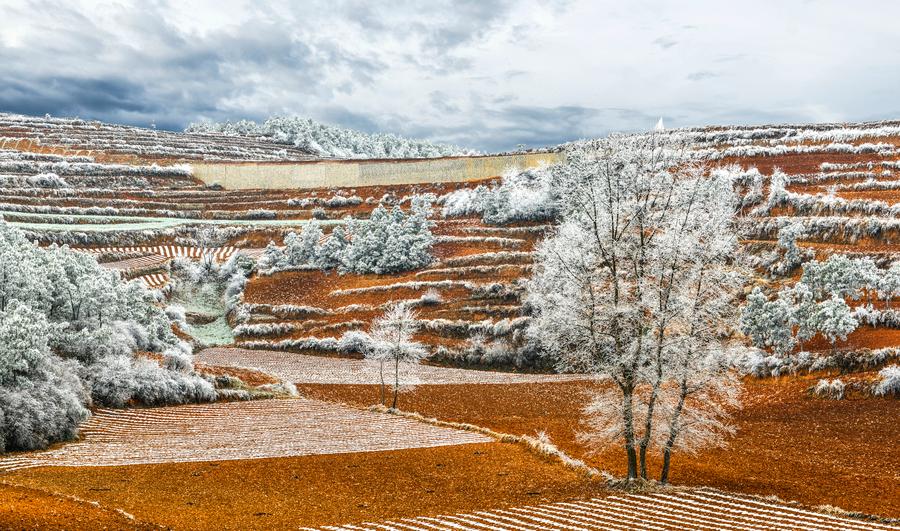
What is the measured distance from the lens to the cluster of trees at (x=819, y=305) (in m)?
44.4

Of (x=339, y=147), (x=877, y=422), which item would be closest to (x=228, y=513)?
(x=877, y=422)

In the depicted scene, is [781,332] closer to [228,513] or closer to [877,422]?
[877,422]

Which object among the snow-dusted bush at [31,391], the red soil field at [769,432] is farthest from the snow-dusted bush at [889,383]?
the snow-dusted bush at [31,391]

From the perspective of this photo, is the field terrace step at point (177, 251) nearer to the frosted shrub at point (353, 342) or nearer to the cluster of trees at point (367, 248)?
the cluster of trees at point (367, 248)

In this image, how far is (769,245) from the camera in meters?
61.8

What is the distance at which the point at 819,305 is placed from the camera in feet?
149

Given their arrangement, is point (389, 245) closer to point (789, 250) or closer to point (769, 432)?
point (789, 250)

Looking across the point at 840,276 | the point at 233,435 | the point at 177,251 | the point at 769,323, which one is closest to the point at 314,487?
the point at 233,435

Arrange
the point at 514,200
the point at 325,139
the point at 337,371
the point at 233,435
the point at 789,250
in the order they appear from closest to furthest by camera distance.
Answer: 1. the point at 233,435
2. the point at 337,371
3. the point at 789,250
4. the point at 514,200
5. the point at 325,139

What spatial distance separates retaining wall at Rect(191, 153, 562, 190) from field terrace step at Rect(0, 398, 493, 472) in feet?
217

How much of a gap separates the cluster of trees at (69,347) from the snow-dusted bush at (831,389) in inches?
1287

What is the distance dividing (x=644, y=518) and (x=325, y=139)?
168 metres

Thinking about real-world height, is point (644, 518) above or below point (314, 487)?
above

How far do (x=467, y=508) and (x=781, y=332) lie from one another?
3065 centimetres
